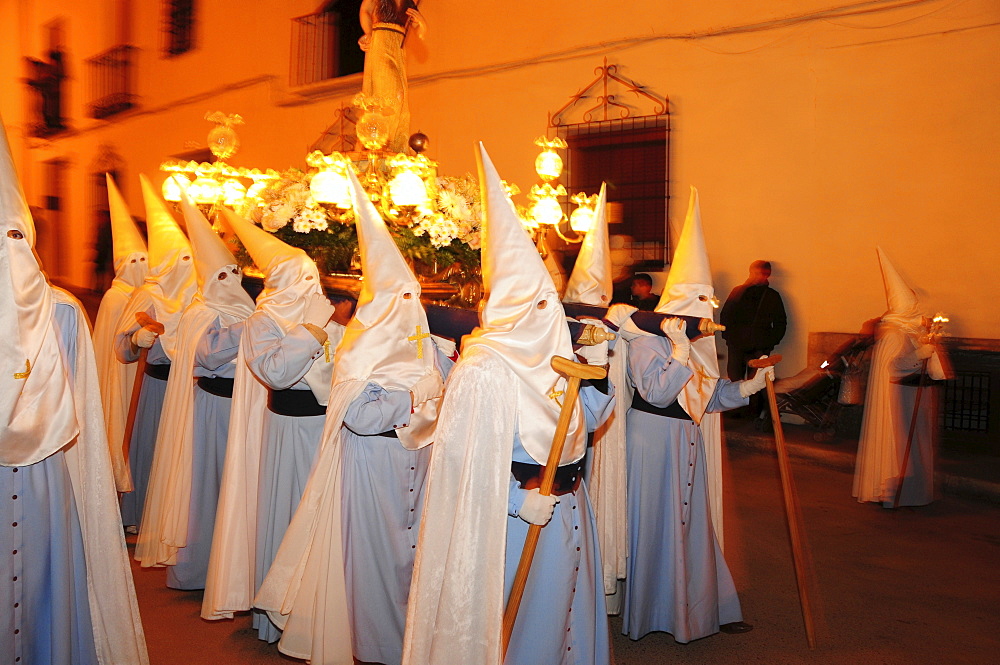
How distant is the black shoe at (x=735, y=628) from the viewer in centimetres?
451

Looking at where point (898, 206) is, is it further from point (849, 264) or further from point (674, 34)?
point (674, 34)

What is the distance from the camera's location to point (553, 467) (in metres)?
2.93

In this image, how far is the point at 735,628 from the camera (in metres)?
4.52

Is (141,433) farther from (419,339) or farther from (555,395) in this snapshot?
(555,395)

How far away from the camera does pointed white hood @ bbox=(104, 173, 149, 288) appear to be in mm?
6723

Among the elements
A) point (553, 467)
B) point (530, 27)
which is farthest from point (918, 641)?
point (530, 27)

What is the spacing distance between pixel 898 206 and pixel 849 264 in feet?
2.39

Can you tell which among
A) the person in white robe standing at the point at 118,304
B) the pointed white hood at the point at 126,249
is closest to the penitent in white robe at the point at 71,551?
the person in white robe standing at the point at 118,304

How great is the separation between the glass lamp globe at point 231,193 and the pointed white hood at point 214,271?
766 millimetres

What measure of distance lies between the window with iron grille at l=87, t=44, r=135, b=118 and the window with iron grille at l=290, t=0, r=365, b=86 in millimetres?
5242

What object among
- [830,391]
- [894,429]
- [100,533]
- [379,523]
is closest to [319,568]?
[379,523]

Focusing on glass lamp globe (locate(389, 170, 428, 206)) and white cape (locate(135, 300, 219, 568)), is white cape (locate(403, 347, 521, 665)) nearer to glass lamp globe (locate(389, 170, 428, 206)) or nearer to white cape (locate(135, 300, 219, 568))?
glass lamp globe (locate(389, 170, 428, 206))

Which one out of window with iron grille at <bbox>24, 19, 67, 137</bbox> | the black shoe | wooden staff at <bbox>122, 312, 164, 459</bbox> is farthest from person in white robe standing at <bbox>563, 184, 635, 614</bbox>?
window with iron grille at <bbox>24, 19, 67, 137</bbox>

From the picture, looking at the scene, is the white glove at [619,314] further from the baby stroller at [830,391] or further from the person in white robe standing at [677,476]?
the baby stroller at [830,391]
